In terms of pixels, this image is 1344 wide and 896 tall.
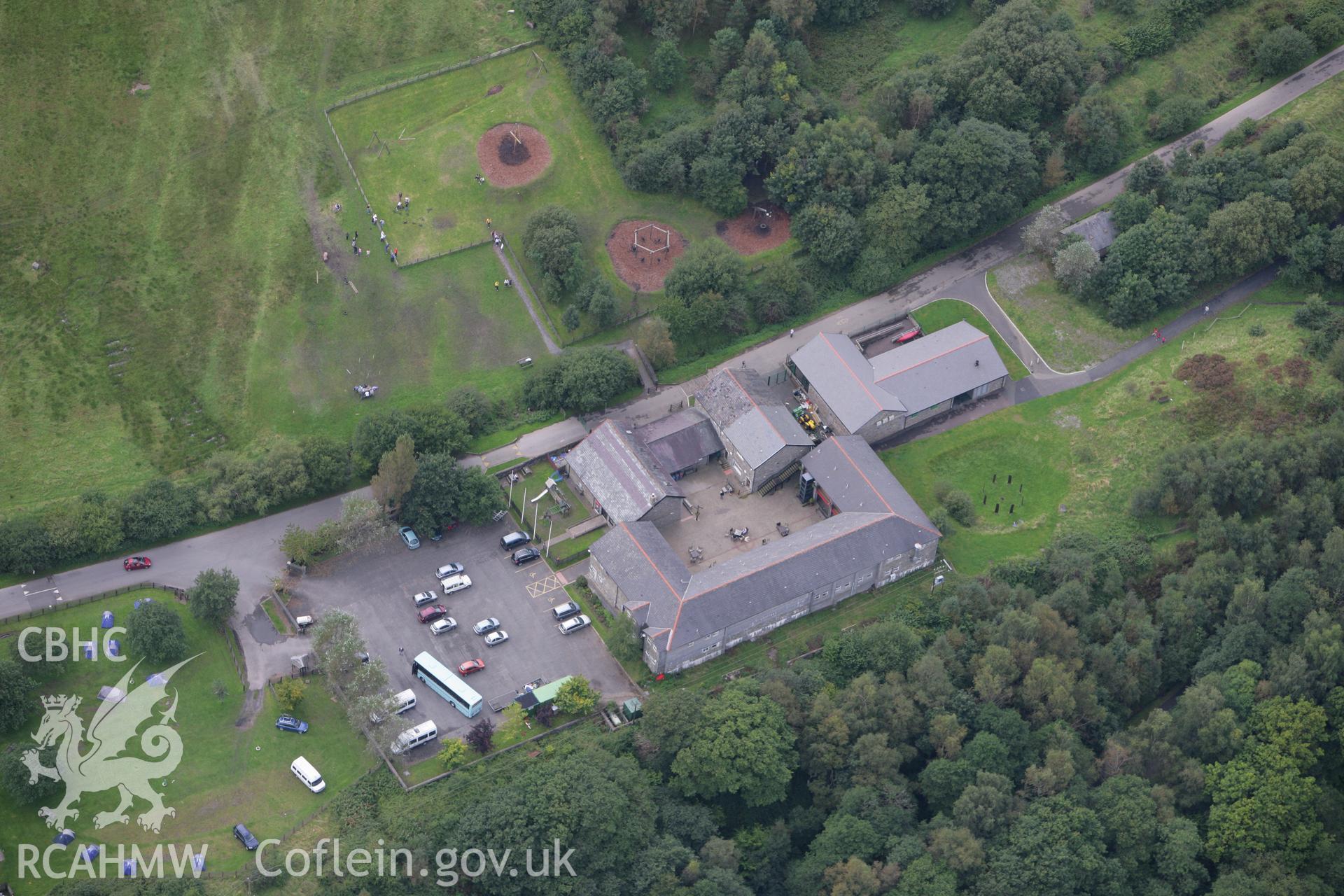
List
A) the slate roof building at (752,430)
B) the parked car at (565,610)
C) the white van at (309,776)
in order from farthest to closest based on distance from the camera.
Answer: the slate roof building at (752,430) < the parked car at (565,610) < the white van at (309,776)

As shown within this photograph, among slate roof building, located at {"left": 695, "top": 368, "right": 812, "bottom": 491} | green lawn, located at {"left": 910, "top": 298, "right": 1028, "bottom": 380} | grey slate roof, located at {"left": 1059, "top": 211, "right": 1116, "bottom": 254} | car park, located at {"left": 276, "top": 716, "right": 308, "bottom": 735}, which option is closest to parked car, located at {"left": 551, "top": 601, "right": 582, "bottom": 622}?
slate roof building, located at {"left": 695, "top": 368, "right": 812, "bottom": 491}

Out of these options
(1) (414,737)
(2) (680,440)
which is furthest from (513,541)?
(1) (414,737)

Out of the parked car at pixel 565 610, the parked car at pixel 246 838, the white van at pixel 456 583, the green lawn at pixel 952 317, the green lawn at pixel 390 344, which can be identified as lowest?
the parked car at pixel 246 838

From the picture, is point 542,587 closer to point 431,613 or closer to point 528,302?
point 431,613

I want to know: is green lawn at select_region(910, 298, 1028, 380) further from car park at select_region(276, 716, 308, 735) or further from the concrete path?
car park at select_region(276, 716, 308, 735)

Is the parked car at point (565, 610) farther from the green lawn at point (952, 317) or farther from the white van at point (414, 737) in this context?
the green lawn at point (952, 317)

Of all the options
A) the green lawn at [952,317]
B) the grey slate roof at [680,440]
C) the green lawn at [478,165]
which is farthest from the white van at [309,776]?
the green lawn at [952,317]
